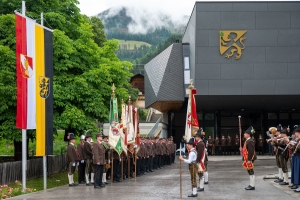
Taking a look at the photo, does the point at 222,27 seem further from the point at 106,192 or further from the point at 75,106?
the point at 106,192

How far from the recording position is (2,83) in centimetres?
2478

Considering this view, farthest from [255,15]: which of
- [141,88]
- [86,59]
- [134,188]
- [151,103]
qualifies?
[141,88]

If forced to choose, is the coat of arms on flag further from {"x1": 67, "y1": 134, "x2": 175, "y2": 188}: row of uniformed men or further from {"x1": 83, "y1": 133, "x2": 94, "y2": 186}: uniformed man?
{"x1": 83, "y1": 133, "x2": 94, "y2": 186}: uniformed man

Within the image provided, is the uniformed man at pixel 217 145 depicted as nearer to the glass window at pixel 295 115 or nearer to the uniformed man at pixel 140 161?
the glass window at pixel 295 115

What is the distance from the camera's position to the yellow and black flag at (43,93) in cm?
1973

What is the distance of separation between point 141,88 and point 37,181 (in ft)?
251

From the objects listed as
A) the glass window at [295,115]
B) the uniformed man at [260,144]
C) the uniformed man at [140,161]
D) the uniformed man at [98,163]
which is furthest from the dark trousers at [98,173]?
the glass window at [295,115]

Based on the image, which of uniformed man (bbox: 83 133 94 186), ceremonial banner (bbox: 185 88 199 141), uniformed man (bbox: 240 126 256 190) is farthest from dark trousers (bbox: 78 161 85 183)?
uniformed man (bbox: 240 126 256 190)

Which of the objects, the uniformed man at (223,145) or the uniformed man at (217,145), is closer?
the uniformed man at (217,145)

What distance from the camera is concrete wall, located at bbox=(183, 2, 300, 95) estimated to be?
4312cm

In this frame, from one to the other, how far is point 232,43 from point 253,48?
5.62ft

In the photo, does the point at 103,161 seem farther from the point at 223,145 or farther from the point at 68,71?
the point at 223,145

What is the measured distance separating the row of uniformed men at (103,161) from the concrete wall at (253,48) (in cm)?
1626

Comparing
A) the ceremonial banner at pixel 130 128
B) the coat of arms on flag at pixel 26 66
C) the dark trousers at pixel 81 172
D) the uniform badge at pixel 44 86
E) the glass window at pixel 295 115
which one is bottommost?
the dark trousers at pixel 81 172
